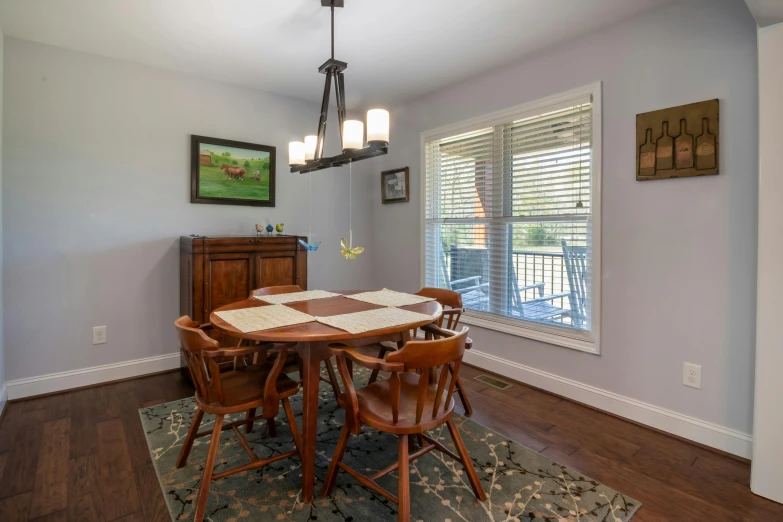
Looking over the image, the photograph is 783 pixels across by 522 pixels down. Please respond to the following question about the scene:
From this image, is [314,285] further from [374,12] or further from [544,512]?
[544,512]

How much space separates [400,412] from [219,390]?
760 mm

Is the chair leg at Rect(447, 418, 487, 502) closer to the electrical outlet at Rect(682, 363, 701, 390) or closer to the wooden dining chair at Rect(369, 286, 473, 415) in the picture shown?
the wooden dining chair at Rect(369, 286, 473, 415)

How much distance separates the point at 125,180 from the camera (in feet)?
10.3

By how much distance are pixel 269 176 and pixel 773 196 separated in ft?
11.6

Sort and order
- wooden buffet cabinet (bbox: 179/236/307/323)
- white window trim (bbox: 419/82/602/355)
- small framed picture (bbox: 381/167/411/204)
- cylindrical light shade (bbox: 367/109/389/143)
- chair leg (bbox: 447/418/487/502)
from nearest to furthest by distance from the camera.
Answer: chair leg (bbox: 447/418/487/502), cylindrical light shade (bbox: 367/109/389/143), white window trim (bbox: 419/82/602/355), wooden buffet cabinet (bbox: 179/236/307/323), small framed picture (bbox: 381/167/411/204)

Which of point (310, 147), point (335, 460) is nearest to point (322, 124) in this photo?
point (310, 147)

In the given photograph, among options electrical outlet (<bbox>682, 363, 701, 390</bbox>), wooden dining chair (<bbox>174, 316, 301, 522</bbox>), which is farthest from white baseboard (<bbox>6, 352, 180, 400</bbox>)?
electrical outlet (<bbox>682, 363, 701, 390</bbox>)

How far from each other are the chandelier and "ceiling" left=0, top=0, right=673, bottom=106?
40 centimetres

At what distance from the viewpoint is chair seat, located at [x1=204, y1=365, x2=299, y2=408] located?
1.77 meters

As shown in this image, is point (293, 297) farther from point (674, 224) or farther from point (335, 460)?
point (674, 224)

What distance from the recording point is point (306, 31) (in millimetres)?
2633

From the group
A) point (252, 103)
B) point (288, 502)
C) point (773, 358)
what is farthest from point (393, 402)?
point (252, 103)

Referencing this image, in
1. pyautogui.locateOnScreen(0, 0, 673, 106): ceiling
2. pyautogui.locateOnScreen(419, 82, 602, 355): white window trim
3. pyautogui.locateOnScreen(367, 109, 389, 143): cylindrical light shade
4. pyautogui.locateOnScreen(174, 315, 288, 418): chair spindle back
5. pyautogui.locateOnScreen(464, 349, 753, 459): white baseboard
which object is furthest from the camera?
pyautogui.locateOnScreen(419, 82, 602, 355): white window trim

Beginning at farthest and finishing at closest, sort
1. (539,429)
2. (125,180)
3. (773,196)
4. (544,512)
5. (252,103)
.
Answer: (252,103)
(125,180)
(539,429)
(773,196)
(544,512)
